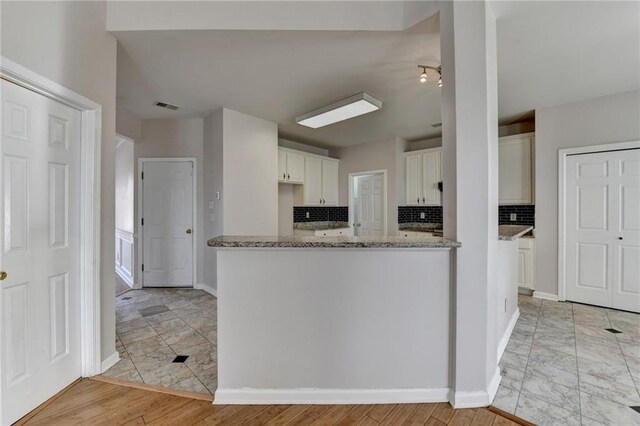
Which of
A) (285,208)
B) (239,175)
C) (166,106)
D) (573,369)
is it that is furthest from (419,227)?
(166,106)

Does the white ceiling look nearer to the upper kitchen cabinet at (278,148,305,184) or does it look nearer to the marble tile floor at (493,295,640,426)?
the upper kitchen cabinet at (278,148,305,184)

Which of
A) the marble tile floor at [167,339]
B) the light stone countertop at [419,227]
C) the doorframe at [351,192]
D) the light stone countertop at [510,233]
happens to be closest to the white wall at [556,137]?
the light stone countertop at [510,233]

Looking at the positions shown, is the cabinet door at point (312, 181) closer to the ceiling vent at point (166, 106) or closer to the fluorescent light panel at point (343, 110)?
the fluorescent light panel at point (343, 110)

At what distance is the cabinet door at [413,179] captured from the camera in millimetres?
4941

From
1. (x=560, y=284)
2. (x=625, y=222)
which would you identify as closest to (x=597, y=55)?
(x=625, y=222)

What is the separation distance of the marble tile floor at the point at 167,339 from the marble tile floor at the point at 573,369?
210 cm

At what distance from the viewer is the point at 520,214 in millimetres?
4109

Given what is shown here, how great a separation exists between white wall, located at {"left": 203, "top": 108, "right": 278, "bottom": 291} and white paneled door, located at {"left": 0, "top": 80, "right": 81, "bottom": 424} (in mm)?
1795

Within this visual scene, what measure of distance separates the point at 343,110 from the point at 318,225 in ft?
8.96

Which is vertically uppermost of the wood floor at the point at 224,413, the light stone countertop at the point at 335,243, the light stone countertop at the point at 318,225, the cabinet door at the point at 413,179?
the cabinet door at the point at 413,179

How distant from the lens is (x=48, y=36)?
5.57 ft

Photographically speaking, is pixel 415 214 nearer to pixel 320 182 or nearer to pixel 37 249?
pixel 320 182

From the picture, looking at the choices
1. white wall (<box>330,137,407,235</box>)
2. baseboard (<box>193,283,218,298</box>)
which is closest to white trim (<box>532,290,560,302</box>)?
white wall (<box>330,137,407,235</box>)

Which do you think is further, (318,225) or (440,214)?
(318,225)
